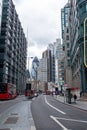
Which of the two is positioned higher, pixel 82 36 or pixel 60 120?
pixel 82 36

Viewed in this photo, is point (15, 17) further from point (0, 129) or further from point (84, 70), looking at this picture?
point (0, 129)

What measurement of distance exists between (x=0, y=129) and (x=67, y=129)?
3217 millimetres

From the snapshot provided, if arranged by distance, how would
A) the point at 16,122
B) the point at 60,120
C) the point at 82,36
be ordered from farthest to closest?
the point at 82,36, the point at 60,120, the point at 16,122

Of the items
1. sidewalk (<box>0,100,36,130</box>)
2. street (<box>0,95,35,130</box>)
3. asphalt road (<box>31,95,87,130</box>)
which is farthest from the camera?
asphalt road (<box>31,95,87,130</box>)

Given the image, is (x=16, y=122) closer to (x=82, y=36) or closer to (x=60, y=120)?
(x=60, y=120)

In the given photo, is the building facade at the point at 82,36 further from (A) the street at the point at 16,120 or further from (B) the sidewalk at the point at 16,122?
(B) the sidewalk at the point at 16,122

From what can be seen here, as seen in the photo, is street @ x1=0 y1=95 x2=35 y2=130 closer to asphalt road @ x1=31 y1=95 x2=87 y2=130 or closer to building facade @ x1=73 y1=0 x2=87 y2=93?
asphalt road @ x1=31 y1=95 x2=87 y2=130

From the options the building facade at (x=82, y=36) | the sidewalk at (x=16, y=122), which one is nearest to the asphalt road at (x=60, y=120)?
the sidewalk at (x=16, y=122)

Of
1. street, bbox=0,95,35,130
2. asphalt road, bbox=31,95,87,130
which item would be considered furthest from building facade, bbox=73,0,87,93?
street, bbox=0,95,35,130

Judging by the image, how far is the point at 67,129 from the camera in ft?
41.7

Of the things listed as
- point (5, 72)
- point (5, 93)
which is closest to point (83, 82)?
point (5, 93)

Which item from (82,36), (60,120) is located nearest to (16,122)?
(60,120)

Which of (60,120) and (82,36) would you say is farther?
(82,36)

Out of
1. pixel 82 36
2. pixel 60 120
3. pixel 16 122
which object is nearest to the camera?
pixel 16 122
